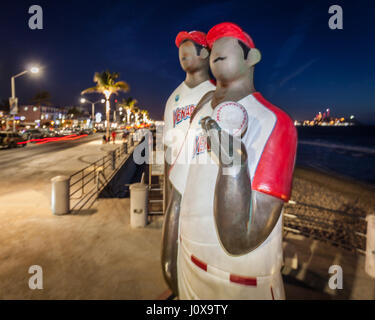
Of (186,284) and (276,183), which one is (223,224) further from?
(186,284)

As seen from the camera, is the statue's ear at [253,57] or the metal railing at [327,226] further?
the metal railing at [327,226]

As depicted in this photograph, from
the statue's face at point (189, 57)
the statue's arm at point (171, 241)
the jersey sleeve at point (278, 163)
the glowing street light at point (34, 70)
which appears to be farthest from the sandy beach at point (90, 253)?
the glowing street light at point (34, 70)

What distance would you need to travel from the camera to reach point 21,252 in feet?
15.3

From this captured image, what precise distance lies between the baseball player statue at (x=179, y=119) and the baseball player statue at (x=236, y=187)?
7.2 inches

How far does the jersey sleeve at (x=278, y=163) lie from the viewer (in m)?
1.49

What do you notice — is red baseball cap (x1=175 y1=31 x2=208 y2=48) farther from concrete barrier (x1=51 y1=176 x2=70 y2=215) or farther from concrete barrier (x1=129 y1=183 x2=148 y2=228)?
concrete barrier (x1=51 y1=176 x2=70 y2=215)

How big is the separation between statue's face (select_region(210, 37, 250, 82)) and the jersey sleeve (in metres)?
0.45

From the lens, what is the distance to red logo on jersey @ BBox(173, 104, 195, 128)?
2611 mm

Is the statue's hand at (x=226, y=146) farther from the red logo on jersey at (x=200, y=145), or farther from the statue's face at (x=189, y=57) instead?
the statue's face at (x=189, y=57)

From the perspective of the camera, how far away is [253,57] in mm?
1818

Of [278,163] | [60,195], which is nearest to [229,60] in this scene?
[278,163]

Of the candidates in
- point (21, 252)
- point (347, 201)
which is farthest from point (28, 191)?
point (347, 201)

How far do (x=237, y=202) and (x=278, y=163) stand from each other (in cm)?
36
